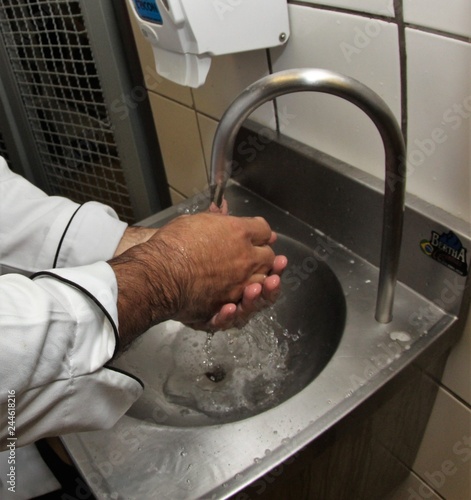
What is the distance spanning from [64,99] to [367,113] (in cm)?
98

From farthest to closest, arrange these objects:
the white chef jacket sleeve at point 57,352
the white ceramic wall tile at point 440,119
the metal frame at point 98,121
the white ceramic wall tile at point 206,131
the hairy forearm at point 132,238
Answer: the metal frame at point 98,121 → the white ceramic wall tile at point 206,131 → the hairy forearm at point 132,238 → the white ceramic wall tile at point 440,119 → the white chef jacket sleeve at point 57,352

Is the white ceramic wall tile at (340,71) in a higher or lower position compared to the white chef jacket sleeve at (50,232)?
higher

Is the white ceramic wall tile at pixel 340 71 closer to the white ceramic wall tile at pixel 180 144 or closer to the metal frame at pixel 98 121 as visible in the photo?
the white ceramic wall tile at pixel 180 144

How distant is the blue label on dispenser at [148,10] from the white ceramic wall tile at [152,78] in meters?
0.27

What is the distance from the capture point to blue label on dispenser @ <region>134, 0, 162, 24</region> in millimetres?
612

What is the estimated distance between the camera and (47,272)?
0.44 meters

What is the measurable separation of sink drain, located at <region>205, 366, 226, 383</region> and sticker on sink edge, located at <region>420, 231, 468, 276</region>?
1.05 ft

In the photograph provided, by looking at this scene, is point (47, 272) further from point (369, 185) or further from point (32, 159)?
point (32, 159)

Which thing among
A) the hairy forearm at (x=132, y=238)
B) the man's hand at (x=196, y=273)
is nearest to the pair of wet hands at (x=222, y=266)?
the man's hand at (x=196, y=273)

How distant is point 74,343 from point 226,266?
0.73 ft

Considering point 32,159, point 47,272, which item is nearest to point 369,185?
point 47,272

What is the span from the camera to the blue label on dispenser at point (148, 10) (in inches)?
24.1

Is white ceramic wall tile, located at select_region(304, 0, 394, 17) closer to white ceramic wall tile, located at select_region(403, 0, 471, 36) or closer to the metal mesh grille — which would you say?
white ceramic wall tile, located at select_region(403, 0, 471, 36)

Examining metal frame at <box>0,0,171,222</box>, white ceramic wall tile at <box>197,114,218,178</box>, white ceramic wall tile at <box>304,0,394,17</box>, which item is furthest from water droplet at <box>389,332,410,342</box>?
metal frame at <box>0,0,171,222</box>
